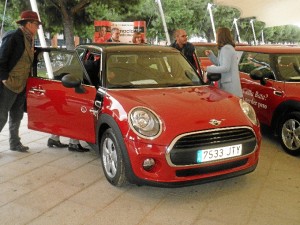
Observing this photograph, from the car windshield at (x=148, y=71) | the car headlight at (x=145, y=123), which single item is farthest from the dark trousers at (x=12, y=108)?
the car headlight at (x=145, y=123)

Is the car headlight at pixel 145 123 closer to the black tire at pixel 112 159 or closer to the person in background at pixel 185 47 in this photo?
the black tire at pixel 112 159

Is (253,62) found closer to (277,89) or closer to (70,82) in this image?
(277,89)

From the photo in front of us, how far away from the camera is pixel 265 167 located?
4.33 m

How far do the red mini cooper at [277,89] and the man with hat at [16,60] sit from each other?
3317 mm

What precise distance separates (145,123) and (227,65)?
80.5 inches

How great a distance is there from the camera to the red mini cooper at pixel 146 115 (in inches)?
124

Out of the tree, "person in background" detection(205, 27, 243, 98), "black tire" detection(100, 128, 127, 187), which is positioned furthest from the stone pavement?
the tree

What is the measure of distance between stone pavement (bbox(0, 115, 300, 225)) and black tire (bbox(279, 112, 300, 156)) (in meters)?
0.31

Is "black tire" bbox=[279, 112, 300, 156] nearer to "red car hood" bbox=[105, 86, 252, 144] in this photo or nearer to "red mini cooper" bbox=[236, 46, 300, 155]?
"red mini cooper" bbox=[236, 46, 300, 155]

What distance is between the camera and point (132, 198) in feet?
11.3

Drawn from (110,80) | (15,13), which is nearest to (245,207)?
(110,80)

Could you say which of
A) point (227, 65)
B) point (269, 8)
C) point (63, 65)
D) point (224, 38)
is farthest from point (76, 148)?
point (269, 8)

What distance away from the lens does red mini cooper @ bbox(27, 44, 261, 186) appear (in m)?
3.16

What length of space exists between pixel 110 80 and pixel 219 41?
72.8 inches
